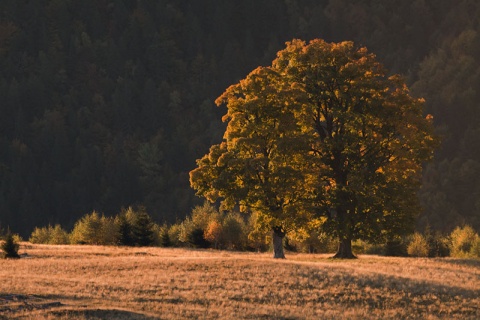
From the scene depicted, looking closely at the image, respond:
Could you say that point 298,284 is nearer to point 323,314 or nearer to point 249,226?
point 323,314

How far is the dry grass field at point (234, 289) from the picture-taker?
122ft

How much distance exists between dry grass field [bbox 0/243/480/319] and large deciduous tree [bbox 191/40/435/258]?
4718 mm

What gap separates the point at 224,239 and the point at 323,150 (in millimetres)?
27303

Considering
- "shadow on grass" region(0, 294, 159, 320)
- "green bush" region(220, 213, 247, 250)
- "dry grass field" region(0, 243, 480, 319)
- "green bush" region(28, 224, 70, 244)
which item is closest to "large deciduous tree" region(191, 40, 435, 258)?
"dry grass field" region(0, 243, 480, 319)

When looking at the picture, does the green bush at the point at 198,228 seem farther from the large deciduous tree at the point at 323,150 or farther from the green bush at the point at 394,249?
the large deciduous tree at the point at 323,150

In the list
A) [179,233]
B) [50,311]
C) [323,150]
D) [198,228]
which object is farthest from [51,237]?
[50,311]

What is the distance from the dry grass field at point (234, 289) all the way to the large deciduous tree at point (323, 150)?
4718 mm

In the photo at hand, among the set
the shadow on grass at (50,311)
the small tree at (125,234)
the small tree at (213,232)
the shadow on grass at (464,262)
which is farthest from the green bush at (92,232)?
the shadow on grass at (50,311)

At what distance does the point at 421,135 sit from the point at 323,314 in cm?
2636

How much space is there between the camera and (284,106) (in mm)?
60031

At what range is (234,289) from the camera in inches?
1734

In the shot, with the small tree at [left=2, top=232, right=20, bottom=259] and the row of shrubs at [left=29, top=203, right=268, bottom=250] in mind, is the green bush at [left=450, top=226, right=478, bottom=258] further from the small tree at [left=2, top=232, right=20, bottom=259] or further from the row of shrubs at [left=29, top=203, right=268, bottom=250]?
the small tree at [left=2, top=232, right=20, bottom=259]

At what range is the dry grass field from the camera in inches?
1465

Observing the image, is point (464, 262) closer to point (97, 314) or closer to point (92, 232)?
point (97, 314)
